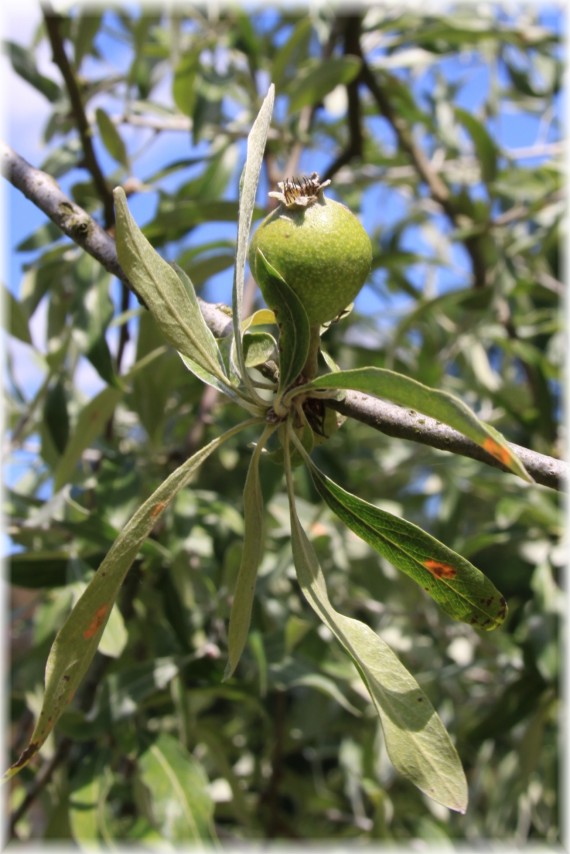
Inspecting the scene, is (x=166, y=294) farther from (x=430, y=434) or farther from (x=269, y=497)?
(x=269, y=497)

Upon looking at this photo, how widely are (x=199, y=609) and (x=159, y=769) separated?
261mm

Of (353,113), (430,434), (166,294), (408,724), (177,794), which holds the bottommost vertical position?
(177,794)

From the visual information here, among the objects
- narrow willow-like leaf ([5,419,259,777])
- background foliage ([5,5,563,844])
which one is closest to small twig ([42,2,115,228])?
background foliage ([5,5,563,844])

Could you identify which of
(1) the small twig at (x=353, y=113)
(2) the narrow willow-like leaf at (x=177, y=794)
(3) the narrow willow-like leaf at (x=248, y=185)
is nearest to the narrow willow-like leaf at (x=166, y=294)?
(3) the narrow willow-like leaf at (x=248, y=185)

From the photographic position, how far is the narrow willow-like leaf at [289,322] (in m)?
0.67

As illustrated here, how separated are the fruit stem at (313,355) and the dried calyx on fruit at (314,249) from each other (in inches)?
0.5

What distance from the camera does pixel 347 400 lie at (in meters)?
0.71

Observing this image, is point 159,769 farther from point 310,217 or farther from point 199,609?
point 310,217

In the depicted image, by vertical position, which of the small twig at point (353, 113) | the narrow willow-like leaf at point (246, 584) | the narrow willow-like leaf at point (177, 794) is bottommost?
the narrow willow-like leaf at point (177, 794)

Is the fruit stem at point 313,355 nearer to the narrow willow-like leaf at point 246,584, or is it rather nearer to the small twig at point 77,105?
the narrow willow-like leaf at point 246,584

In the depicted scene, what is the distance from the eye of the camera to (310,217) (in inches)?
27.9

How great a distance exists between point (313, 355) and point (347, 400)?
0.05 m

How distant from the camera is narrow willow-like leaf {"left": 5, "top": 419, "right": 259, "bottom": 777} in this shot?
2.11ft

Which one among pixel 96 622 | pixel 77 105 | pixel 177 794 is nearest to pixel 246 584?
pixel 96 622
